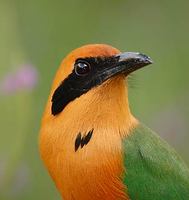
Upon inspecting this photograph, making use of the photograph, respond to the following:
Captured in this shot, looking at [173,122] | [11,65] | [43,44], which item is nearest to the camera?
[11,65]

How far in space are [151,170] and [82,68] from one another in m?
0.73

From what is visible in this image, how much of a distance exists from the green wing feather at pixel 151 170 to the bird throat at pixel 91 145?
0.07 meters

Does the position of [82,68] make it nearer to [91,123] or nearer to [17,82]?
[91,123]

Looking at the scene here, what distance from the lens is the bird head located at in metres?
5.72

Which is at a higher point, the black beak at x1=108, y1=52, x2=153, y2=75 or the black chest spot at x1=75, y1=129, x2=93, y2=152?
the black beak at x1=108, y1=52, x2=153, y2=75

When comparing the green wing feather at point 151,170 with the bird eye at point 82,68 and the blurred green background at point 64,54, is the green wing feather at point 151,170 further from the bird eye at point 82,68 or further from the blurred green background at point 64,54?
the blurred green background at point 64,54

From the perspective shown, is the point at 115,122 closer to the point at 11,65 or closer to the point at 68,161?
the point at 68,161

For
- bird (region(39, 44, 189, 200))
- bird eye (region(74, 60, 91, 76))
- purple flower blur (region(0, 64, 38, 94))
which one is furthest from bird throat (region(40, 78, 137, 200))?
purple flower blur (region(0, 64, 38, 94))

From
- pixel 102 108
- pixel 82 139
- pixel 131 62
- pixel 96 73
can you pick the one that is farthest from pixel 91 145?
pixel 131 62

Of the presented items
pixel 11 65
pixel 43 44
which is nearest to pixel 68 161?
pixel 11 65

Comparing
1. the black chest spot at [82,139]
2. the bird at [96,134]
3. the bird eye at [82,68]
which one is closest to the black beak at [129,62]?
the bird at [96,134]

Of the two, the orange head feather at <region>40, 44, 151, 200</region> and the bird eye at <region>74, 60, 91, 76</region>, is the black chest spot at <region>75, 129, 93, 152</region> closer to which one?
the orange head feather at <region>40, 44, 151, 200</region>

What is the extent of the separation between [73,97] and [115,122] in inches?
11.1

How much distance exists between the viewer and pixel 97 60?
18.9ft
